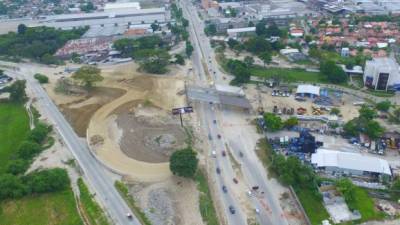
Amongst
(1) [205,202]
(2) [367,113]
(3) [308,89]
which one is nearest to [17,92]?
(1) [205,202]

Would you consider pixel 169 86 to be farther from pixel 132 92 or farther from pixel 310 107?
pixel 310 107

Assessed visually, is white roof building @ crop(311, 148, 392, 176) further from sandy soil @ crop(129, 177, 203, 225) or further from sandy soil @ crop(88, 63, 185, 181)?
sandy soil @ crop(88, 63, 185, 181)

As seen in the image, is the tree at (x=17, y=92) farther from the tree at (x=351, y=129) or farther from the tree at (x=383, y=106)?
the tree at (x=383, y=106)

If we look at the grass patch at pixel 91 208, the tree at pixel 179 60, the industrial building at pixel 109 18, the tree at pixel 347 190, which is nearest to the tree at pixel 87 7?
the industrial building at pixel 109 18

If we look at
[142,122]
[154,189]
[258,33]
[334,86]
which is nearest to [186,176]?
[154,189]

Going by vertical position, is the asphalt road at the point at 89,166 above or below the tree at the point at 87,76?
below

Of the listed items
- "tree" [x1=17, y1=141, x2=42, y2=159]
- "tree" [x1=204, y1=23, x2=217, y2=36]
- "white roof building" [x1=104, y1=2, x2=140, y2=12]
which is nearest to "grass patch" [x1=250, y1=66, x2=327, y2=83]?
"tree" [x1=204, y1=23, x2=217, y2=36]
